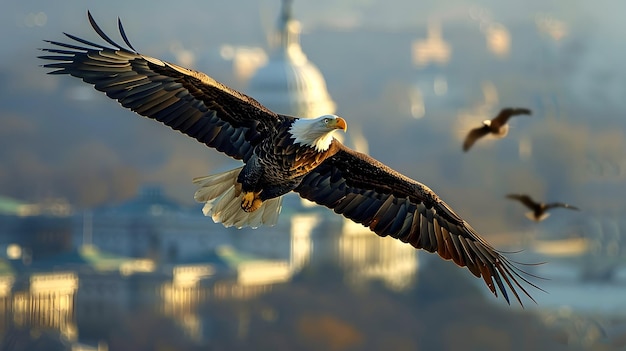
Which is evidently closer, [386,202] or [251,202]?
[251,202]

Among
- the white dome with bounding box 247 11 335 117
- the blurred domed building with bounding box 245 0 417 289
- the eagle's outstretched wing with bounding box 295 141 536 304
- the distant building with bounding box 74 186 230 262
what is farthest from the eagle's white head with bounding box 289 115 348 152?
the white dome with bounding box 247 11 335 117

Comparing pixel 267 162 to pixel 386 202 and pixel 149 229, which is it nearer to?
pixel 386 202

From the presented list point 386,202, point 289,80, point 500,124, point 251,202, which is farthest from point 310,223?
point 251,202

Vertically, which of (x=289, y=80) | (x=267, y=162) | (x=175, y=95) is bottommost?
(x=267, y=162)

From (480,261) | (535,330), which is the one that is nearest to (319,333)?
(535,330)

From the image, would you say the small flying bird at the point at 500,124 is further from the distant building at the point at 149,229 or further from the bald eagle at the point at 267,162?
the distant building at the point at 149,229

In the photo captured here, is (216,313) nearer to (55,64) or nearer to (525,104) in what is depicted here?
(525,104)
